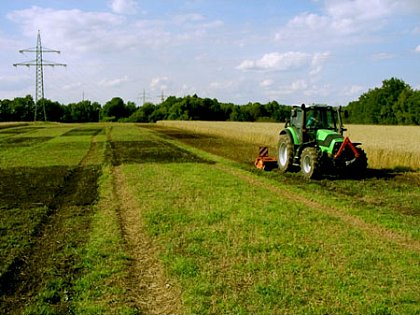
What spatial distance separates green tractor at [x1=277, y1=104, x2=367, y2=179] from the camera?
14.2m

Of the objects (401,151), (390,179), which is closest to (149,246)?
(390,179)

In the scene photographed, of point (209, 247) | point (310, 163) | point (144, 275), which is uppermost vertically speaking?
point (310, 163)

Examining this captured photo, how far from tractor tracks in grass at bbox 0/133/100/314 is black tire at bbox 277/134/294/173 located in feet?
24.7

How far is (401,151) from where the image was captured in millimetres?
18094

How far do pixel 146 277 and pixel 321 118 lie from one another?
10.9 metres

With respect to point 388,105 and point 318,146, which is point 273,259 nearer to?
point 318,146

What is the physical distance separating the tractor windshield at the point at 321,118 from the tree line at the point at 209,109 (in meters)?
38.8

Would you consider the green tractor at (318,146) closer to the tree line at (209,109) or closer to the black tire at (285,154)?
the black tire at (285,154)

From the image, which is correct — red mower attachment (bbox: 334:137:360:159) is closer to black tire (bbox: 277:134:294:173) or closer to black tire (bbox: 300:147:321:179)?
black tire (bbox: 300:147:321:179)

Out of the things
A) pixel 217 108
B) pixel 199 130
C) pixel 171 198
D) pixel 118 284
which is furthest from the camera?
pixel 217 108

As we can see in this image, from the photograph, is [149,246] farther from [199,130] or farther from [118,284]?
[199,130]

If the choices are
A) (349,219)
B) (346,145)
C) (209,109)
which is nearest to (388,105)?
(209,109)

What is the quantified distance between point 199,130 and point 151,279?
46992mm

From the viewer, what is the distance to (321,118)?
15664 mm
